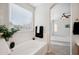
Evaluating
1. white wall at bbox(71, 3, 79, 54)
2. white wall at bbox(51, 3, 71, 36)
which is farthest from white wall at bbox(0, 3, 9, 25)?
white wall at bbox(71, 3, 79, 54)

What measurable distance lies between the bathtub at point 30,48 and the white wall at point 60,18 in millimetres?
288

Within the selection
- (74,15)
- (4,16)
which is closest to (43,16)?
(74,15)

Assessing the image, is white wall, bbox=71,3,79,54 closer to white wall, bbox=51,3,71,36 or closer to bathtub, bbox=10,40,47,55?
white wall, bbox=51,3,71,36

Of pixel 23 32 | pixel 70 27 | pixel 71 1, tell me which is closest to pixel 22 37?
pixel 23 32

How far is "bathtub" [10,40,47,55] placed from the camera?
1.82 metres

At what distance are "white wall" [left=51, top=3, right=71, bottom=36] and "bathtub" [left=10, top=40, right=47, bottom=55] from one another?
29 cm

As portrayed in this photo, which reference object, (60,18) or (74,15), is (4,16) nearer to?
(60,18)

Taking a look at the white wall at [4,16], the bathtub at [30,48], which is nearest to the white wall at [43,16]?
the bathtub at [30,48]

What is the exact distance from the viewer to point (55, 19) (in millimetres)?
1868

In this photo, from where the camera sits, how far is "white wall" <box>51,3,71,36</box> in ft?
6.05

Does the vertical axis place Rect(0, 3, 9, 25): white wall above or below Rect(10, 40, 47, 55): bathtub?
above
